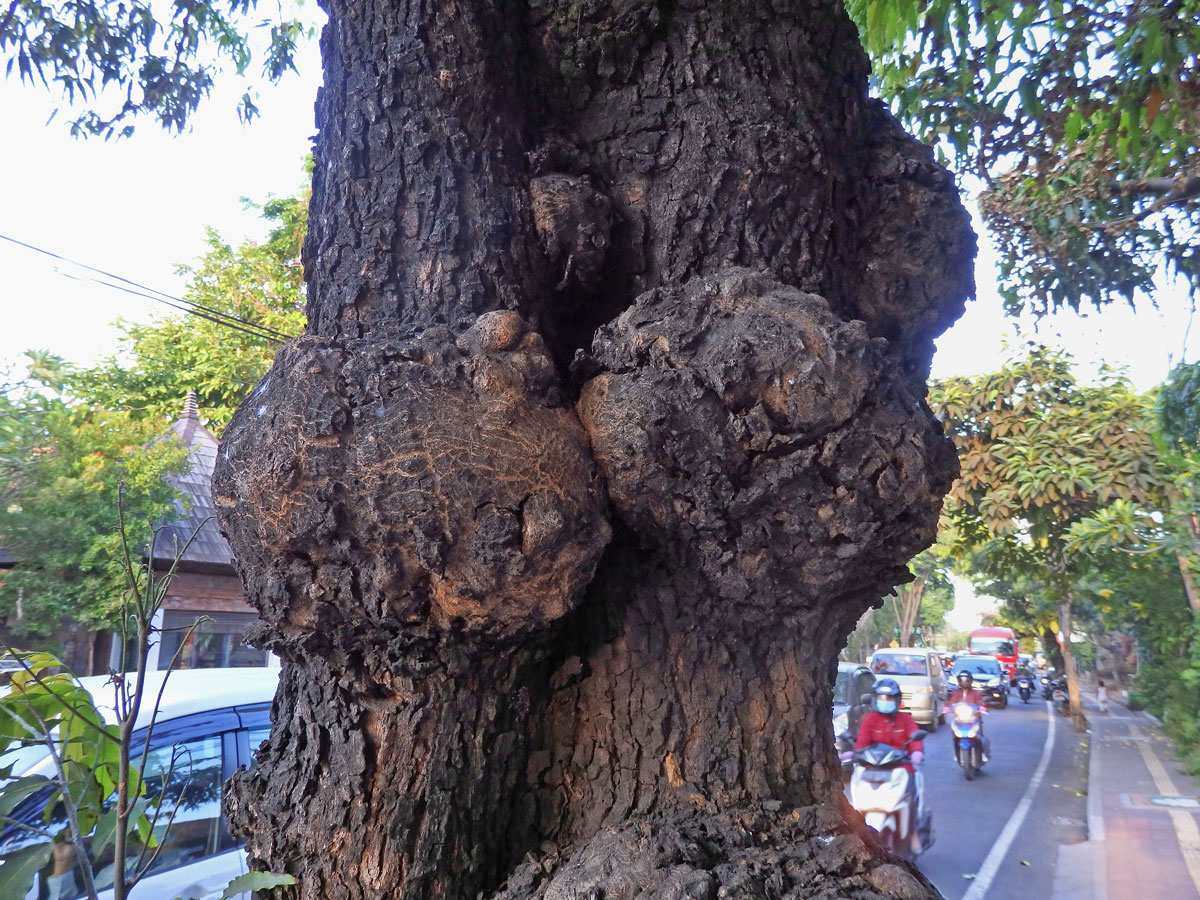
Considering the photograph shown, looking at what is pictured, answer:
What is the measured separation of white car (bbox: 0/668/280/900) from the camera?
3652 mm

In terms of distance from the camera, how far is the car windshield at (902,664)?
1909 cm

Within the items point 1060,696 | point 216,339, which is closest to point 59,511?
point 216,339

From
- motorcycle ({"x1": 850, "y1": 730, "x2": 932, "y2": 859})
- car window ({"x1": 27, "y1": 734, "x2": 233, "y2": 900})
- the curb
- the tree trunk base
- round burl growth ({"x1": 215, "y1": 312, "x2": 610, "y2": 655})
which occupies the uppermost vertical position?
round burl growth ({"x1": 215, "y1": 312, "x2": 610, "y2": 655})

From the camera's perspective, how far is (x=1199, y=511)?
28.5ft

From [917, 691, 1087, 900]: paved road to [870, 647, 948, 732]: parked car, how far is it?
724 millimetres

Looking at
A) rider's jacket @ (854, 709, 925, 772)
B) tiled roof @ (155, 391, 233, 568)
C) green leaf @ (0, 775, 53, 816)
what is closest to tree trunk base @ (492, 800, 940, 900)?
green leaf @ (0, 775, 53, 816)

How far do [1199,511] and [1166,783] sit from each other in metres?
5.02

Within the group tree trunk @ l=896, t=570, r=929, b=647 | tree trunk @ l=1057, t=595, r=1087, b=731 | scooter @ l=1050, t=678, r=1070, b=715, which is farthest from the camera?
tree trunk @ l=896, t=570, r=929, b=647

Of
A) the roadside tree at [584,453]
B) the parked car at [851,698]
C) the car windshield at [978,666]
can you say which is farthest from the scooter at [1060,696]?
the roadside tree at [584,453]

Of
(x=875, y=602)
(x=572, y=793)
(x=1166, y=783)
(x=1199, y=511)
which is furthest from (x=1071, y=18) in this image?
(x=1166, y=783)

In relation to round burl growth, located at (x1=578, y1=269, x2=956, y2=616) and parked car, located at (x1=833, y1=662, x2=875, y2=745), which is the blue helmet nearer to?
parked car, located at (x1=833, y1=662, x2=875, y2=745)

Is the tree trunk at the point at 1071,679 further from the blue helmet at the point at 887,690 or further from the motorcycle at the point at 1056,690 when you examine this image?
the blue helmet at the point at 887,690

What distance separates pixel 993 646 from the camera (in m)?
39.2

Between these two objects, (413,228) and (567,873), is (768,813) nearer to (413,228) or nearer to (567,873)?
(567,873)
